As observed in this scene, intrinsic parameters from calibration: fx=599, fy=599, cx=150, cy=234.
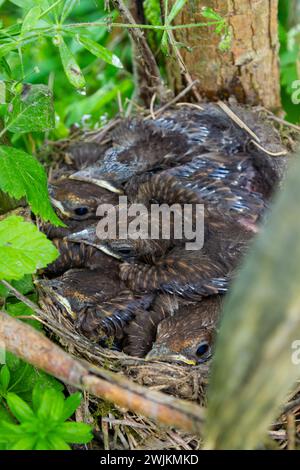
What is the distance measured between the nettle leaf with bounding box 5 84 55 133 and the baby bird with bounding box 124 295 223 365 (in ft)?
2.72

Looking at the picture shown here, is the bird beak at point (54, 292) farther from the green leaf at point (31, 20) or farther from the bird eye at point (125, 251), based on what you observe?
the green leaf at point (31, 20)

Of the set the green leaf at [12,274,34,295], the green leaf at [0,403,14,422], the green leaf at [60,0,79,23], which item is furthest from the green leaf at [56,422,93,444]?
the green leaf at [60,0,79,23]

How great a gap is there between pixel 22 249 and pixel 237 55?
1555 millimetres

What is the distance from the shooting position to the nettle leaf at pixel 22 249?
186 cm

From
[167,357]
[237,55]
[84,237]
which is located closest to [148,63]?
[237,55]

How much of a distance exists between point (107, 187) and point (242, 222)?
692 millimetres

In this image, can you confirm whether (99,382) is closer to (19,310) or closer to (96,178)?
(19,310)

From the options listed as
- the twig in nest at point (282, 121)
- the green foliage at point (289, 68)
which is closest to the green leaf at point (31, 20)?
the twig in nest at point (282, 121)

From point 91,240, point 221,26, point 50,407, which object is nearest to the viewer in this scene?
point 50,407

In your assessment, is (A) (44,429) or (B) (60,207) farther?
(B) (60,207)

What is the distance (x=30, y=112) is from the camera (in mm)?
2230

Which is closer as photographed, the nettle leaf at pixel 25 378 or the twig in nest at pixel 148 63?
the nettle leaf at pixel 25 378

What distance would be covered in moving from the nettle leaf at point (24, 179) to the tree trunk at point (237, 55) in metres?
1.05

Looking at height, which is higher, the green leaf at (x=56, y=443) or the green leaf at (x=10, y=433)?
the green leaf at (x=10, y=433)
